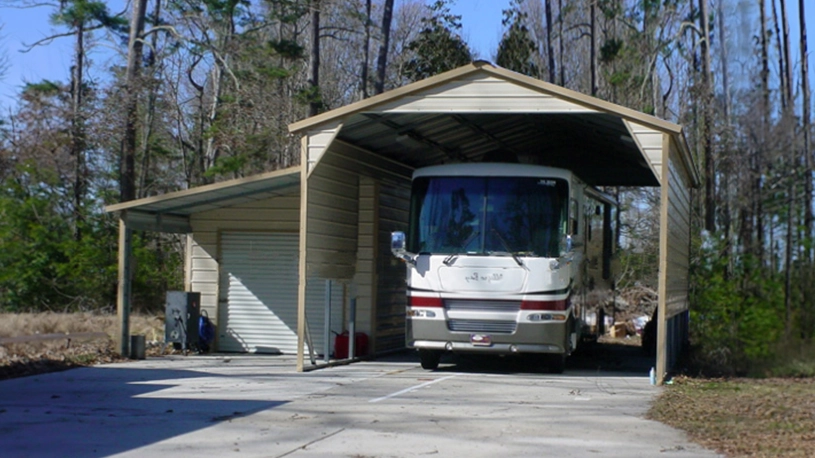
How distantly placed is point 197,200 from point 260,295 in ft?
7.86

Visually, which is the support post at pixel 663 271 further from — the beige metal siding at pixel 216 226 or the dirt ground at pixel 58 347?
the dirt ground at pixel 58 347

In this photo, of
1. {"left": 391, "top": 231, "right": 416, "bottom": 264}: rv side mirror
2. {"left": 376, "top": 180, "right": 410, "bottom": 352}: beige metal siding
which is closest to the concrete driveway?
{"left": 391, "top": 231, "right": 416, "bottom": 264}: rv side mirror

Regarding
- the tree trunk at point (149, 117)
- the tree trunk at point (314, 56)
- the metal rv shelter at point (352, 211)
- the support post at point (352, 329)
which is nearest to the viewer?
the metal rv shelter at point (352, 211)

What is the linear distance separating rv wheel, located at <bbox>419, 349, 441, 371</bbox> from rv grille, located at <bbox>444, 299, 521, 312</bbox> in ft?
4.82

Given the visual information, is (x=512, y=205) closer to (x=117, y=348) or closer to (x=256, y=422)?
(x=256, y=422)

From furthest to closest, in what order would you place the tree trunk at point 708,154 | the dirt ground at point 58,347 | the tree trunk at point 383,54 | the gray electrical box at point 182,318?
1. the tree trunk at point 383,54
2. the tree trunk at point 708,154
3. the gray electrical box at point 182,318
4. the dirt ground at point 58,347

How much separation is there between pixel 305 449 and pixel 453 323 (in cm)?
639

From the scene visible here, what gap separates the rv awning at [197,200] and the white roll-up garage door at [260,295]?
0.93m

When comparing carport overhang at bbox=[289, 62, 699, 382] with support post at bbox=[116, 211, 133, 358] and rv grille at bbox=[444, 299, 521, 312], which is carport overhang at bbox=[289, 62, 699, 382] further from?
support post at bbox=[116, 211, 133, 358]

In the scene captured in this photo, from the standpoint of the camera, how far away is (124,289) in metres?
17.1

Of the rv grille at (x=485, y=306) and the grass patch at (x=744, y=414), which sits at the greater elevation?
the rv grille at (x=485, y=306)

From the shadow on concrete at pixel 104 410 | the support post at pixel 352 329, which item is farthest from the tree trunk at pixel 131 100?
the shadow on concrete at pixel 104 410

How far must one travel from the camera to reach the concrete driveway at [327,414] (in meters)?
8.52

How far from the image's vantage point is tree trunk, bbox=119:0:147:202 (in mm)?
25562
